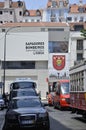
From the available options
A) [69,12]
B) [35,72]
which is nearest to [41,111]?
[35,72]

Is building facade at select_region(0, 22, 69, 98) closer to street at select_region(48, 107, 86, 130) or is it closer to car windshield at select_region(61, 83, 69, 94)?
car windshield at select_region(61, 83, 69, 94)

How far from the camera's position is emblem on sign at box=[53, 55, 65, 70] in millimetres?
79062

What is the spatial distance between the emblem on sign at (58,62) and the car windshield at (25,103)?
5800 cm

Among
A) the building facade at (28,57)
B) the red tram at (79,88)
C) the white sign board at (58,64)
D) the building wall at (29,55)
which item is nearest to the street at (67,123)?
the red tram at (79,88)

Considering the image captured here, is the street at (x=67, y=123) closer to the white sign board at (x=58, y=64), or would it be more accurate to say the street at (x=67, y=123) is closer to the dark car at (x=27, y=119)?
the dark car at (x=27, y=119)

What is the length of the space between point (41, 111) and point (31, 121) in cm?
61

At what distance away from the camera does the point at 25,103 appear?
20.7 metres

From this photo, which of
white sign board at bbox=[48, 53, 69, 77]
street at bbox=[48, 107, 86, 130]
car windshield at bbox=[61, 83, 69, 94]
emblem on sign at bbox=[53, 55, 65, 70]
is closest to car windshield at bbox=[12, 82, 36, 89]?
car windshield at bbox=[61, 83, 69, 94]

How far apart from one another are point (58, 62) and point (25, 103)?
192ft

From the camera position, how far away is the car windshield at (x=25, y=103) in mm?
20434

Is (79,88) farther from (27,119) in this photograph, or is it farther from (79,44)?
(79,44)

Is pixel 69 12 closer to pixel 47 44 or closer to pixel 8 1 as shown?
pixel 8 1

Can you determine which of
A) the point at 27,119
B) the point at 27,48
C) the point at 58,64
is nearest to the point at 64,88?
the point at 27,119

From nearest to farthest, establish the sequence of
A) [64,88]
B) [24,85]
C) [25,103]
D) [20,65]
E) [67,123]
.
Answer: [25,103]
[67,123]
[64,88]
[24,85]
[20,65]
